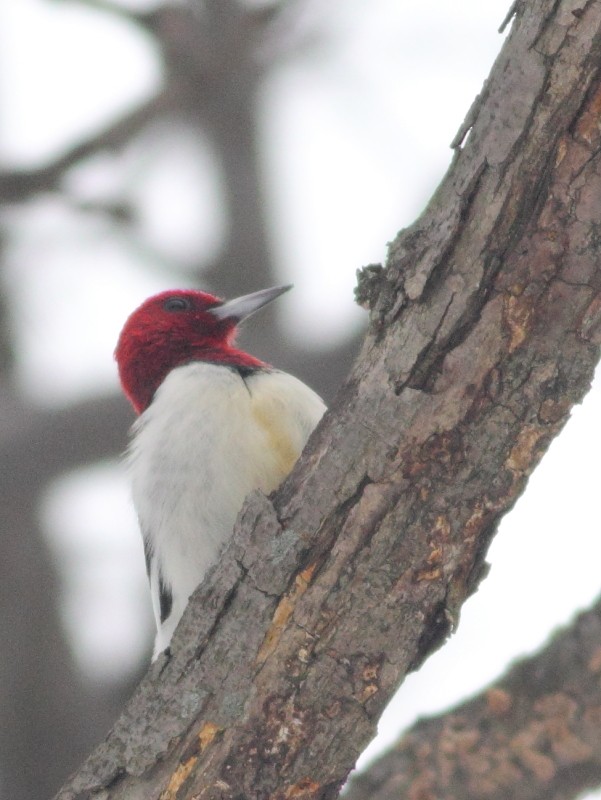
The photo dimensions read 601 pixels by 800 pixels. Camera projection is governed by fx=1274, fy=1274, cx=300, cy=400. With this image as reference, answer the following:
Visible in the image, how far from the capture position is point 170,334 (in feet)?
18.1

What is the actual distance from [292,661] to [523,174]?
1204 millimetres

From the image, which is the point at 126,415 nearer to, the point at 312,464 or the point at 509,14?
the point at 312,464

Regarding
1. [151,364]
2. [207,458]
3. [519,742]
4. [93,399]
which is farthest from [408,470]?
[93,399]

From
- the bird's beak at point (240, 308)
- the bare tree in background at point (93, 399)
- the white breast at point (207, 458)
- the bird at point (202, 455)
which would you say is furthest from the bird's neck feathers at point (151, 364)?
the white breast at point (207, 458)

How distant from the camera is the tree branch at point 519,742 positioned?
3.78 metres

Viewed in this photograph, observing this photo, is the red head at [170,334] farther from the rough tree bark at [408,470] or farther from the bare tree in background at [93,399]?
the rough tree bark at [408,470]

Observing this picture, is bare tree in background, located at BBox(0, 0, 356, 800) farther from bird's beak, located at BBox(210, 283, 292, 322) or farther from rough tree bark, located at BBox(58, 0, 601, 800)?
rough tree bark, located at BBox(58, 0, 601, 800)

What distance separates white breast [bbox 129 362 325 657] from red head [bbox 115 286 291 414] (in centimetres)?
76

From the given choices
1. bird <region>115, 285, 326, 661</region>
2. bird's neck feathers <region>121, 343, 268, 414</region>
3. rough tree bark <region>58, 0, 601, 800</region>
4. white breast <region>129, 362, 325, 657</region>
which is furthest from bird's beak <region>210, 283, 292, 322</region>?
rough tree bark <region>58, 0, 601, 800</region>

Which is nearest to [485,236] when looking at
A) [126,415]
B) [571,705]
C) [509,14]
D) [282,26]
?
[509,14]

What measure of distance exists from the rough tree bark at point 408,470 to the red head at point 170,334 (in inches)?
95.0

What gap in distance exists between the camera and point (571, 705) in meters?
3.82

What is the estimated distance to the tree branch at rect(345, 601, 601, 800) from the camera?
3.78 m

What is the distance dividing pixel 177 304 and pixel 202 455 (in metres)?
1.50
